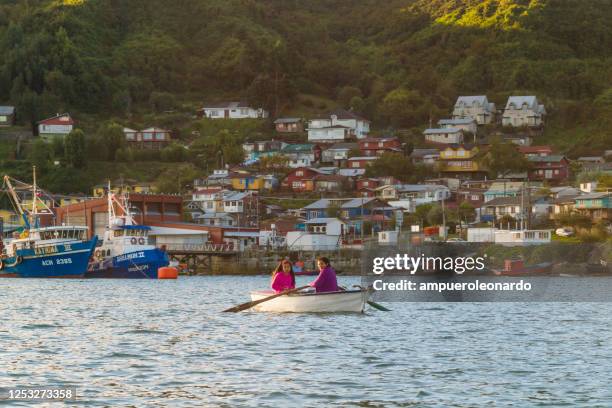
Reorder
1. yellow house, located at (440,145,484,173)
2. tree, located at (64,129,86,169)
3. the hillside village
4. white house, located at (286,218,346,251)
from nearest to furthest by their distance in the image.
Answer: white house, located at (286,218,346,251), the hillside village, tree, located at (64,129,86,169), yellow house, located at (440,145,484,173)

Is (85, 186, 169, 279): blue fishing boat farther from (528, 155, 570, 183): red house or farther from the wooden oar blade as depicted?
(528, 155, 570, 183): red house

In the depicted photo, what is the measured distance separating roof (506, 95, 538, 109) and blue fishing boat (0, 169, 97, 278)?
82.9 meters

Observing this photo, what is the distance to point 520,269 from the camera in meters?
74.8

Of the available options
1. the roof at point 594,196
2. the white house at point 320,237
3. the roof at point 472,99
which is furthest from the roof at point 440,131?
the roof at point 594,196

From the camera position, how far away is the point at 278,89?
170 metres

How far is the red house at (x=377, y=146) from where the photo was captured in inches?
5674

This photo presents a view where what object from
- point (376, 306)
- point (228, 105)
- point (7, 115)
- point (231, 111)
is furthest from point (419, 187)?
point (376, 306)

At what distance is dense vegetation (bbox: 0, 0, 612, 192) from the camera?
16200 cm

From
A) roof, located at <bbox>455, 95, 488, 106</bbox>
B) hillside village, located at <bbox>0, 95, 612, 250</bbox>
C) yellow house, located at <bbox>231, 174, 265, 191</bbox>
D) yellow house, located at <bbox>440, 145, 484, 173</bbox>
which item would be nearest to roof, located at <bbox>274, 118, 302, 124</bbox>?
hillside village, located at <bbox>0, 95, 612, 250</bbox>

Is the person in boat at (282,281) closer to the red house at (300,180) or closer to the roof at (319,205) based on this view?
the roof at (319,205)

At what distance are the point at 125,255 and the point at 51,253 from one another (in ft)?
16.9

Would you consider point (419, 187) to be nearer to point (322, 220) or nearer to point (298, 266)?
point (322, 220)

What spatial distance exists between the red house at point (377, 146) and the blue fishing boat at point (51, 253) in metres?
62.4

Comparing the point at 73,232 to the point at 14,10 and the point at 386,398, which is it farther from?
the point at 14,10
